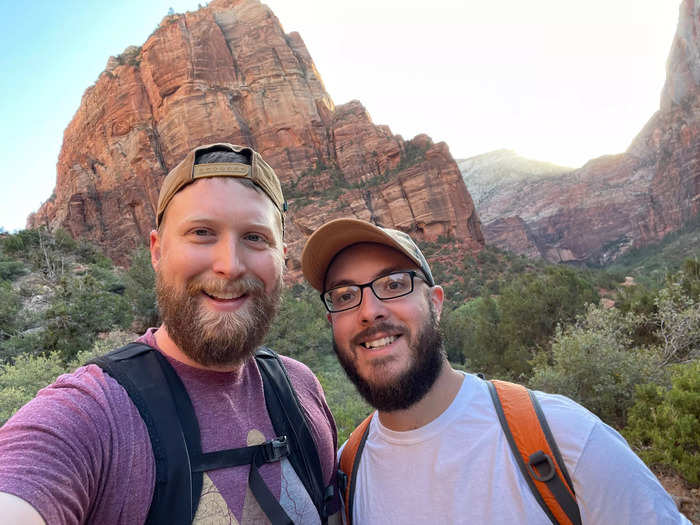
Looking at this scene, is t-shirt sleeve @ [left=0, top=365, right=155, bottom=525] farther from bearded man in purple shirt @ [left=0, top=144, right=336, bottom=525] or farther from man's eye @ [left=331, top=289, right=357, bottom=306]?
man's eye @ [left=331, top=289, right=357, bottom=306]

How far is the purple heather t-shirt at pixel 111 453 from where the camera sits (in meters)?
Answer: 0.85


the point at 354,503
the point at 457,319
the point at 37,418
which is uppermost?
the point at 37,418

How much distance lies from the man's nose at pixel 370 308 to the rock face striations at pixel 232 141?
3707 cm

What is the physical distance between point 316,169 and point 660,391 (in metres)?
41.5

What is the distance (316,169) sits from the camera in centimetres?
4366

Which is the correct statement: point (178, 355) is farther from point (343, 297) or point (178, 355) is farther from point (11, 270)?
point (11, 270)

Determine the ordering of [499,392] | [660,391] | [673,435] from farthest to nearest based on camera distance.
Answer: [660,391] < [673,435] < [499,392]

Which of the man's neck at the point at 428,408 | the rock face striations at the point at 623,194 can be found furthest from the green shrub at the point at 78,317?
the rock face striations at the point at 623,194

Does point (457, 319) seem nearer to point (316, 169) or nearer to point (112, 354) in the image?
point (112, 354)

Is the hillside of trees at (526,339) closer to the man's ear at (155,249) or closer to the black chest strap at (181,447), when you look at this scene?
the black chest strap at (181,447)

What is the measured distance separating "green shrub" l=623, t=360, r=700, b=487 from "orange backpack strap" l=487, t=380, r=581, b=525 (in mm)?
4616

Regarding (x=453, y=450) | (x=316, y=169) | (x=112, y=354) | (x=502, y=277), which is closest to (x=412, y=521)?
(x=453, y=450)

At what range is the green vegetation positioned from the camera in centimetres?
529

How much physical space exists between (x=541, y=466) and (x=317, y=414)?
3.00ft
